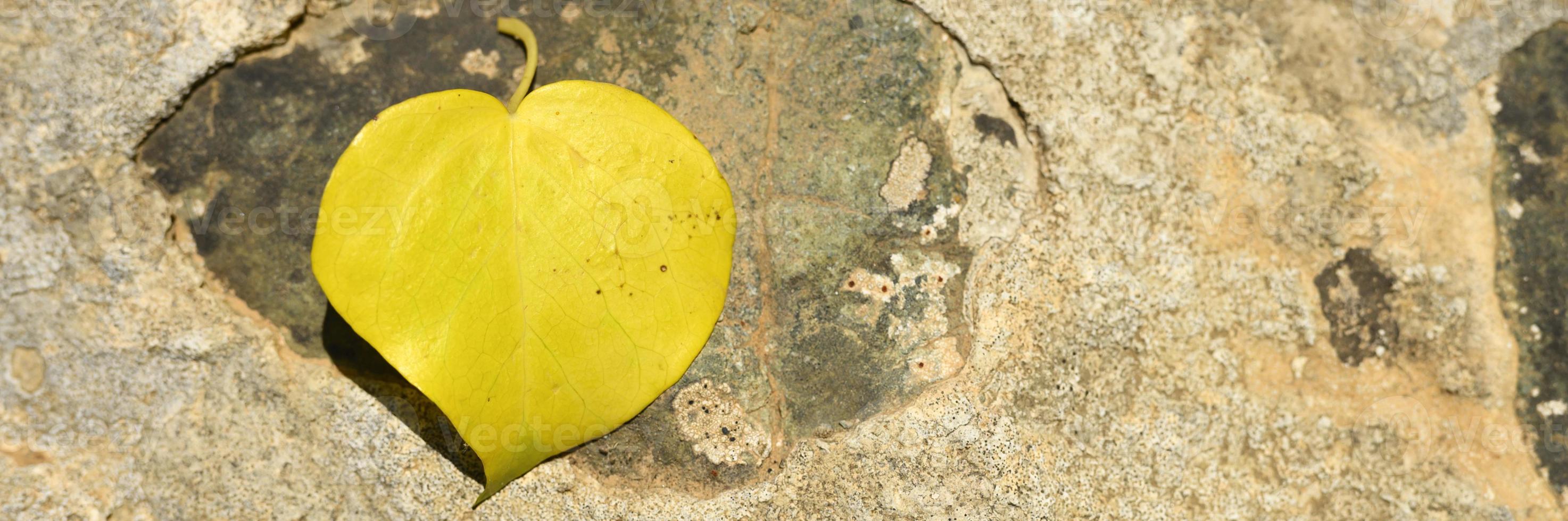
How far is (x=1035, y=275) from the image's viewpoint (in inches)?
44.2

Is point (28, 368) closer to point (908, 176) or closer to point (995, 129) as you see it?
point (908, 176)

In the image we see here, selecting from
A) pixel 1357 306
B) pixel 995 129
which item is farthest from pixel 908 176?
pixel 1357 306

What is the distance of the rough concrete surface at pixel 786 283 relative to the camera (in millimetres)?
1086

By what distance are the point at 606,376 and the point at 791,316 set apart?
0.22 metres

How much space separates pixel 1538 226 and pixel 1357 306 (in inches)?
11.8

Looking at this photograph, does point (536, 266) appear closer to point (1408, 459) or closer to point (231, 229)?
point (231, 229)

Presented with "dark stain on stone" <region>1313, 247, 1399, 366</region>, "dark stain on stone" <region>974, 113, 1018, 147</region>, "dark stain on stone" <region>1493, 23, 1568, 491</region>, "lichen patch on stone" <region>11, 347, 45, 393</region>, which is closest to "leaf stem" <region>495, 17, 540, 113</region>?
"dark stain on stone" <region>974, 113, 1018, 147</region>

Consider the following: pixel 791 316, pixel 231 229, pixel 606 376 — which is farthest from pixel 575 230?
pixel 231 229

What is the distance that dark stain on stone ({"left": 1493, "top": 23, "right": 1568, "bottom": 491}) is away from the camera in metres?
1.25

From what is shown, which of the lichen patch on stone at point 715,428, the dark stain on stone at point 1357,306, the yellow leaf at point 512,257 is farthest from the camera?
the dark stain on stone at point 1357,306

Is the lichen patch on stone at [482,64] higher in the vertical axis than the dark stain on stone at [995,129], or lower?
lower

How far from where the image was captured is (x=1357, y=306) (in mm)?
1213

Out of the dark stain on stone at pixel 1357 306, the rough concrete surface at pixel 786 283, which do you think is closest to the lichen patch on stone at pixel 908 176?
the rough concrete surface at pixel 786 283

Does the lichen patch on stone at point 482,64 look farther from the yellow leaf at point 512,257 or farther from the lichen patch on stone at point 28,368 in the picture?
the lichen patch on stone at point 28,368
